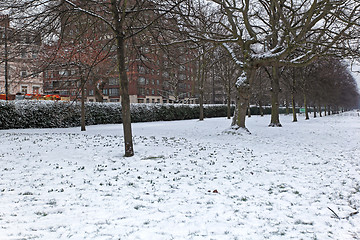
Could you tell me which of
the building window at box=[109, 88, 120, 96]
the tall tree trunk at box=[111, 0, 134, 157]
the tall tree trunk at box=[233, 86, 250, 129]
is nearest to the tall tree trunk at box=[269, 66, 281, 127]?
the tall tree trunk at box=[233, 86, 250, 129]

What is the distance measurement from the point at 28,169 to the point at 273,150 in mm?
7013

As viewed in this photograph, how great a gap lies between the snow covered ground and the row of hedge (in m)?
5.88

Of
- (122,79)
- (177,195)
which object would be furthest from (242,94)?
(177,195)

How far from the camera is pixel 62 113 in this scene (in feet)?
56.3

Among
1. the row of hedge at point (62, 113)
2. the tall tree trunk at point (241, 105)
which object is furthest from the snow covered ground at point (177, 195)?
the row of hedge at point (62, 113)

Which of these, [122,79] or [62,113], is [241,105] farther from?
[62,113]

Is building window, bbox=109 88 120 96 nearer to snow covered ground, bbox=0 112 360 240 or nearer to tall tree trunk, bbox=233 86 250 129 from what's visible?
tall tree trunk, bbox=233 86 250 129

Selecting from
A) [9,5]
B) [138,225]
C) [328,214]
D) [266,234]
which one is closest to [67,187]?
[138,225]

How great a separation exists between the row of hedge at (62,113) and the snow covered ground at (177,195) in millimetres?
5882

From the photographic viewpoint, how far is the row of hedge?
1514 cm

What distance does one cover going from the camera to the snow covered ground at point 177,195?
305 cm

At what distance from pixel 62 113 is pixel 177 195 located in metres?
15.2

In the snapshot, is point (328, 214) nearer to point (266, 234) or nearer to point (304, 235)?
point (304, 235)

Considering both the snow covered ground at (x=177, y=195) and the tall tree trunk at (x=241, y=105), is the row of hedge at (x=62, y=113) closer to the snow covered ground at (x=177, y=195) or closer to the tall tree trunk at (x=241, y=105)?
the snow covered ground at (x=177, y=195)
